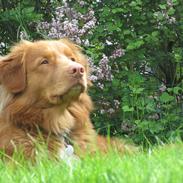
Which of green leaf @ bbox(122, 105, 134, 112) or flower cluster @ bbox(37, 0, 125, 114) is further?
flower cluster @ bbox(37, 0, 125, 114)

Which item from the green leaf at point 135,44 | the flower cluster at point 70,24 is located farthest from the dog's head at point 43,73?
the flower cluster at point 70,24

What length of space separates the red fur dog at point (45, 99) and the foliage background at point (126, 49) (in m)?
1.86

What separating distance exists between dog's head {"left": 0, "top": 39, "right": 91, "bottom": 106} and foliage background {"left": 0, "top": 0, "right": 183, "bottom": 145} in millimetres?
1965

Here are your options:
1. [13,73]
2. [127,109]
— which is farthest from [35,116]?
[127,109]

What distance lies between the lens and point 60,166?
4.23m

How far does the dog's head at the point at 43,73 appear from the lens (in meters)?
6.33

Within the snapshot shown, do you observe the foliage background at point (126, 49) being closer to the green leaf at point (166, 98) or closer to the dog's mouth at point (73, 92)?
the green leaf at point (166, 98)

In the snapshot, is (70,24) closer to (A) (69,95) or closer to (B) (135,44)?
(B) (135,44)

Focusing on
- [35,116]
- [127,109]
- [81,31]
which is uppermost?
[81,31]

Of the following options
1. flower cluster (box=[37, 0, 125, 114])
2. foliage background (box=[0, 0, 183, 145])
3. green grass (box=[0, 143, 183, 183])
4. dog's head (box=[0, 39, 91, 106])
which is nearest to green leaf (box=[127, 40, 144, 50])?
foliage background (box=[0, 0, 183, 145])

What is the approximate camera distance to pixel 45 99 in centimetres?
652

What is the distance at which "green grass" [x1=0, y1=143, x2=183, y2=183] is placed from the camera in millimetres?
3424

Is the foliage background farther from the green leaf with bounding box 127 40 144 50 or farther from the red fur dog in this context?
the red fur dog

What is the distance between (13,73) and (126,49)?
2.49 meters
